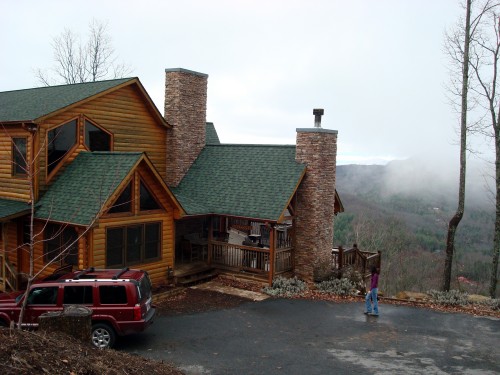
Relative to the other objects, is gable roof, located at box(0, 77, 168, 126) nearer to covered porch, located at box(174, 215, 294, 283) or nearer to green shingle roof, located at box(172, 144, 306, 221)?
green shingle roof, located at box(172, 144, 306, 221)

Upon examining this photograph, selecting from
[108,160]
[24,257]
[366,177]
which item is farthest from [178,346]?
[366,177]

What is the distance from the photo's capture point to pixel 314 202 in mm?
18703

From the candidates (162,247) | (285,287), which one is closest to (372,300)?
(285,287)

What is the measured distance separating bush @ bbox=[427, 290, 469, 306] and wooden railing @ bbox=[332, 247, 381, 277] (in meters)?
3.82

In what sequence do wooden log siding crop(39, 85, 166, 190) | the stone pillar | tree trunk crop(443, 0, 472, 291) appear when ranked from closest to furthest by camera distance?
1. wooden log siding crop(39, 85, 166, 190)
2. the stone pillar
3. tree trunk crop(443, 0, 472, 291)

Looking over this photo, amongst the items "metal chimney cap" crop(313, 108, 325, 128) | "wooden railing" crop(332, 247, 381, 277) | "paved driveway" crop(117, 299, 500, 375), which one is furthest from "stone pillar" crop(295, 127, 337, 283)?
"paved driveway" crop(117, 299, 500, 375)

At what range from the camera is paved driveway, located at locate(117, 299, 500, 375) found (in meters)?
10.8

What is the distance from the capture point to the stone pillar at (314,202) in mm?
18719

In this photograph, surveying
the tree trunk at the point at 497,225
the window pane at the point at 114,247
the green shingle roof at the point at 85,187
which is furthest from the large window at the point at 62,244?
the tree trunk at the point at 497,225

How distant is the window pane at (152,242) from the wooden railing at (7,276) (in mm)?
4546

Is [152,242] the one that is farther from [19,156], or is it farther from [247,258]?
[19,156]

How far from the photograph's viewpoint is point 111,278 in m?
11.5

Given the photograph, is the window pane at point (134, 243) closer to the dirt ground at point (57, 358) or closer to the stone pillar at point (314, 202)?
the stone pillar at point (314, 202)

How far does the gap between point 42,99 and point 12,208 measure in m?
5.09
